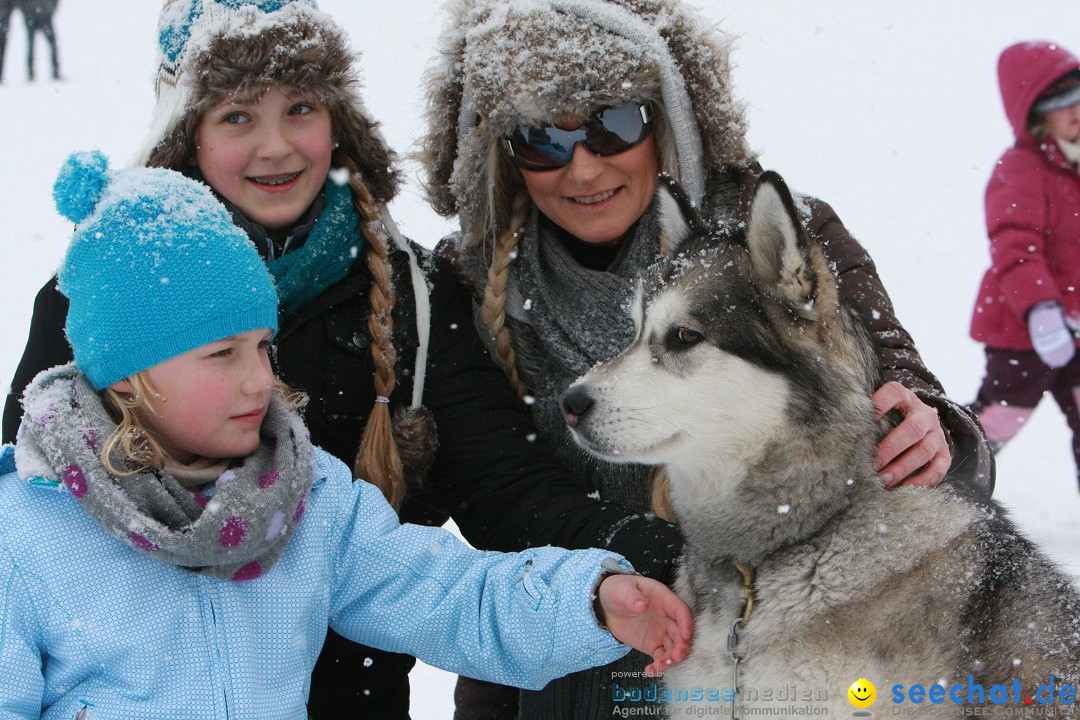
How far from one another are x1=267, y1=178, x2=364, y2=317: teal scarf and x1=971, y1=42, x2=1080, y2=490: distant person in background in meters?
3.65

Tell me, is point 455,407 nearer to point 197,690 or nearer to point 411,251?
point 411,251

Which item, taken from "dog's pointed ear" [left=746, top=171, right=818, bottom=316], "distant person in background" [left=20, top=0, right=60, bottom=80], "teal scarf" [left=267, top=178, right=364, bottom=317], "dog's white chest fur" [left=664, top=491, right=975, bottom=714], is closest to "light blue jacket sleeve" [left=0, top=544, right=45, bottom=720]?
"teal scarf" [left=267, top=178, right=364, bottom=317]

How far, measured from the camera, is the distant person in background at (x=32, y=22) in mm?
10352

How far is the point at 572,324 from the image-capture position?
2830 mm

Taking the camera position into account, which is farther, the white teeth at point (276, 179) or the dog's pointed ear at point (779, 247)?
the white teeth at point (276, 179)

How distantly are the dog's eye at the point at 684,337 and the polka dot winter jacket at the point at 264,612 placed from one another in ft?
1.81

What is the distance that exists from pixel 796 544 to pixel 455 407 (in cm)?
103

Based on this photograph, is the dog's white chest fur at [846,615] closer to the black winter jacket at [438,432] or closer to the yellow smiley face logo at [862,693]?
the yellow smiley face logo at [862,693]

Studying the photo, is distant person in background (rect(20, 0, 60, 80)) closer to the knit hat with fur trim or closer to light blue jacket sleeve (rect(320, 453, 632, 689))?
the knit hat with fur trim

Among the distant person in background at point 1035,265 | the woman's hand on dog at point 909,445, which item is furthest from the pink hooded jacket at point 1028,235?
the woman's hand on dog at point 909,445

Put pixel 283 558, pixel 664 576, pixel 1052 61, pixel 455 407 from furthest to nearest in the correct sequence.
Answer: pixel 1052 61 < pixel 455 407 < pixel 664 576 < pixel 283 558

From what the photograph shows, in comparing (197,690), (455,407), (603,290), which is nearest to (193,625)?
(197,690)

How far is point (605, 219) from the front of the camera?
9.34 ft

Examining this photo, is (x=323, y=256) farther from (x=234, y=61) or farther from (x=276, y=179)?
(x=234, y=61)
